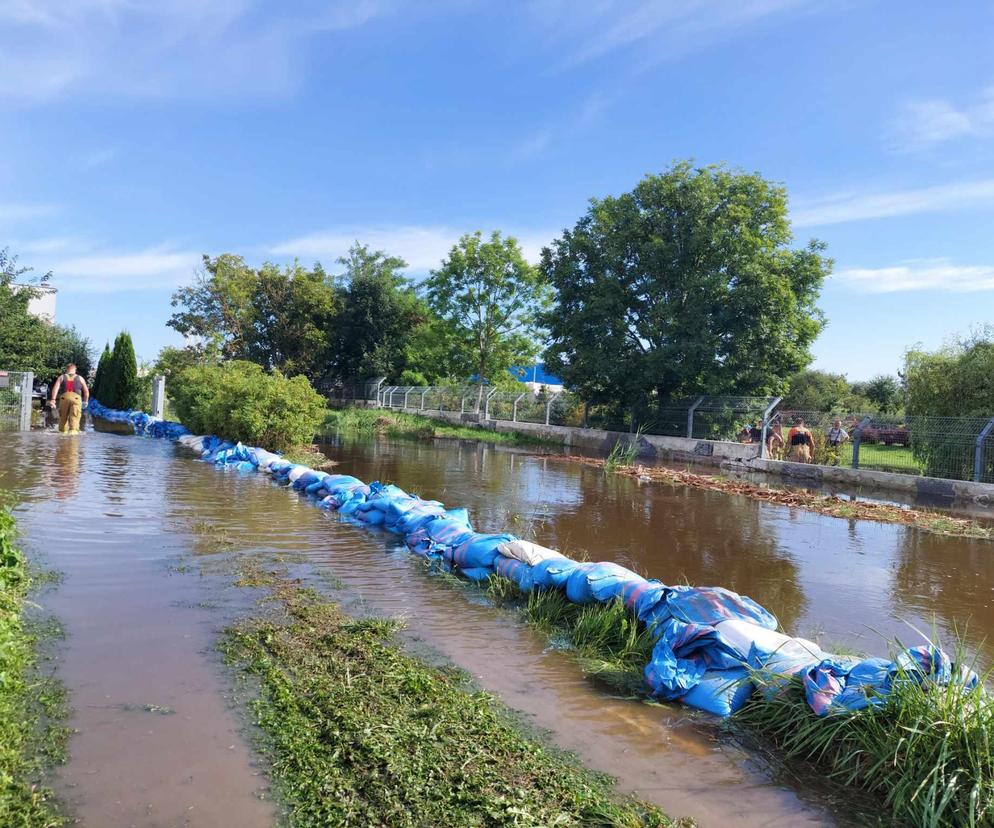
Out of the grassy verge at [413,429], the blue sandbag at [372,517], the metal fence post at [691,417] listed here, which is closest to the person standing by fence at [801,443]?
the metal fence post at [691,417]

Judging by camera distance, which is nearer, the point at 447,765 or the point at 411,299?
the point at 447,765

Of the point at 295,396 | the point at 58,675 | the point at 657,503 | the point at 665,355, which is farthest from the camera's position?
the point at 665,355

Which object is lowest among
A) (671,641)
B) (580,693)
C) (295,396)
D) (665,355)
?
(580,693)

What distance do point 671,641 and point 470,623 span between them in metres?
1.47

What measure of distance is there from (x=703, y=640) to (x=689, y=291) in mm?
18461

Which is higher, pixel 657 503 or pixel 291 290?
pixel 291 290

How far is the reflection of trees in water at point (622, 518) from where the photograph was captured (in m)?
6.98

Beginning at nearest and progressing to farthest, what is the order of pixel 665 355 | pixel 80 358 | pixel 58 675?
pixel 58 675 → pixel 665 355 → pixel 80 358

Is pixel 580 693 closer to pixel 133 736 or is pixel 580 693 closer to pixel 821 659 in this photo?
pixel 821 659

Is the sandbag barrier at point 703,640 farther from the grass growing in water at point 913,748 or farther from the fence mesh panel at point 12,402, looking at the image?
the fence mesh panel at point 12,402

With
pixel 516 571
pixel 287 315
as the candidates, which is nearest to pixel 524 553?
pixel 516 571

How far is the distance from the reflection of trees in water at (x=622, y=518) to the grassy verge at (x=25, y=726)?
465cm

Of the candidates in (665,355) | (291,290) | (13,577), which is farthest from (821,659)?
(291,290)

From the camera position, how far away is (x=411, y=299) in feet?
128
